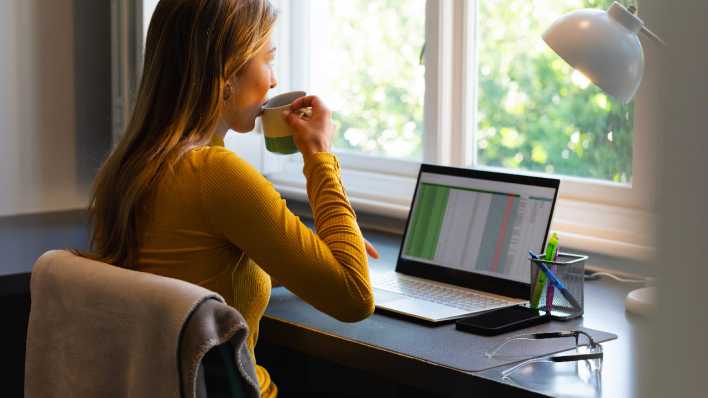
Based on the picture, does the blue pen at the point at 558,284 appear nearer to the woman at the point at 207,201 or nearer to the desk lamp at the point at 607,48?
the desk lamp at the point at 607,48

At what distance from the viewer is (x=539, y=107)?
1995 millimetres

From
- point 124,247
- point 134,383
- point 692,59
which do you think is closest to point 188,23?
point 124,247

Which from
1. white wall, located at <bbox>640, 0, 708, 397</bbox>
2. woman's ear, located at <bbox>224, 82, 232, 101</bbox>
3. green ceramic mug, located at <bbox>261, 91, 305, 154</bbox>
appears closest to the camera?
white wall, located at <bbox>640, 0, 708, 397</bbox>

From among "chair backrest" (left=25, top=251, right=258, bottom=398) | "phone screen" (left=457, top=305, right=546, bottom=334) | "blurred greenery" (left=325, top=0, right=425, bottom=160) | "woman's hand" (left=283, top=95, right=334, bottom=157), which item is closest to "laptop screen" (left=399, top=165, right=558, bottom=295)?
"phone screen" (left=457, top=305, right=546, bottom=334)

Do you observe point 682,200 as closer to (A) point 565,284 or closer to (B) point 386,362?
(B) point 386,362

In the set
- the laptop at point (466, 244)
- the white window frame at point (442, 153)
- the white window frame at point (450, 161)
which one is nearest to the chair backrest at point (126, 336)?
the laptop at point (466, 244)

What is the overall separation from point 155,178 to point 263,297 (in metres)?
0.23

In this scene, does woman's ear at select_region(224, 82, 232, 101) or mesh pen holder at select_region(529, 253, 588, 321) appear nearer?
woman's ear at select_region(224, 82, 232, 101)

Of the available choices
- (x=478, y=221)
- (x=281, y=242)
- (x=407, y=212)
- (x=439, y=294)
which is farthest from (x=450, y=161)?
(x=281, y=242)

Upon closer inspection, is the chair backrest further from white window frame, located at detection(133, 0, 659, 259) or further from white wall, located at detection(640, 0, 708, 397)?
white window frame, located at detection(133, 0, 659, 259)

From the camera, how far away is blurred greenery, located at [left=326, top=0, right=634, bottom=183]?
1907 mm

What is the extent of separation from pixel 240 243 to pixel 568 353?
0.49 metres

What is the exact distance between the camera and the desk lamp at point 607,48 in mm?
1336

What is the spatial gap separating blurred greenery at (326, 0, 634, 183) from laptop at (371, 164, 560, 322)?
411 millimetres
